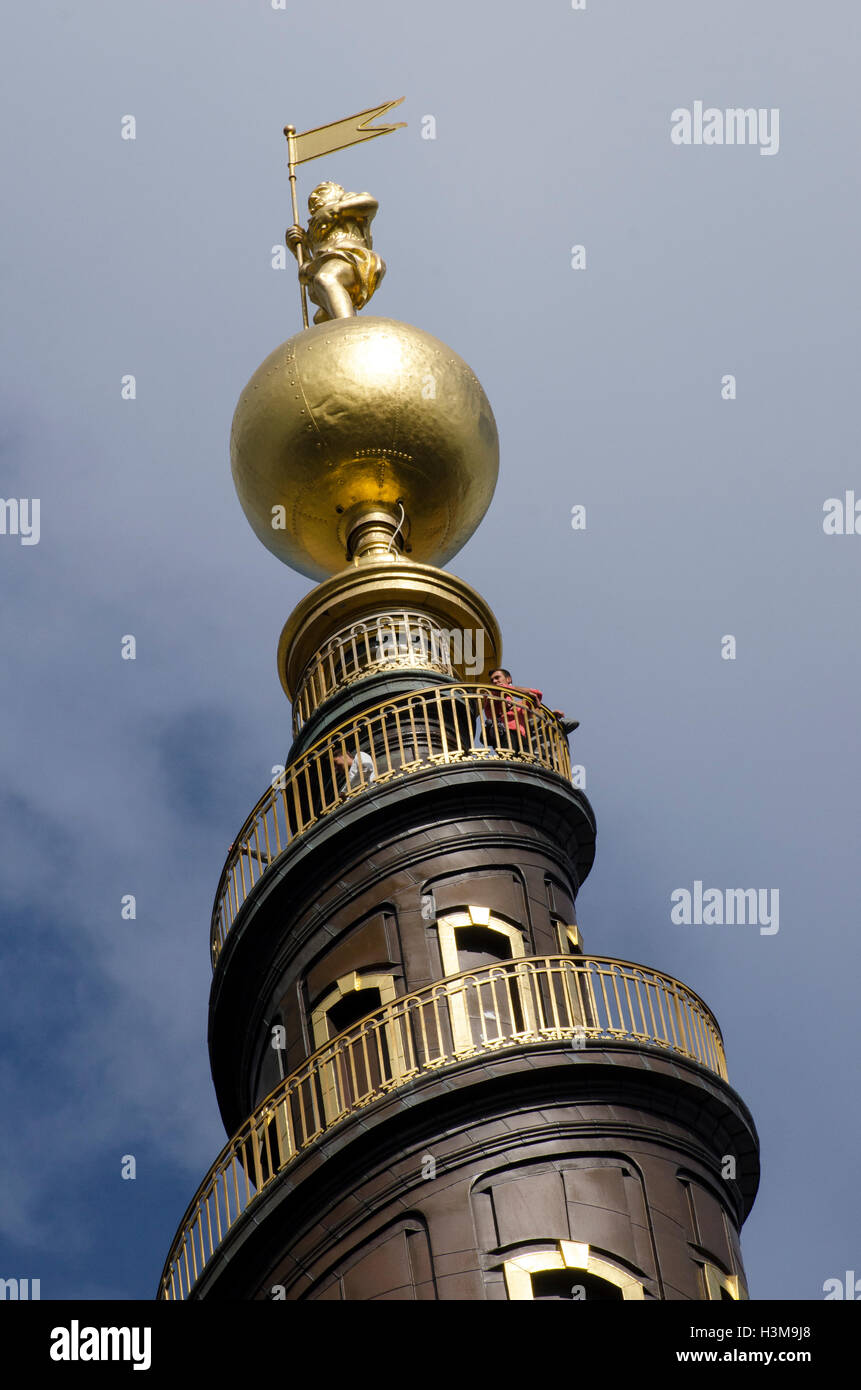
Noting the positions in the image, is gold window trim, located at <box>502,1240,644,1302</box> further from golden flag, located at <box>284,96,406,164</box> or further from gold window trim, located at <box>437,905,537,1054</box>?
golden flag, located at <box>284,96,406,164</box>

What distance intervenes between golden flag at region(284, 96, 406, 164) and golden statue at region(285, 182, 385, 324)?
83.1 inches

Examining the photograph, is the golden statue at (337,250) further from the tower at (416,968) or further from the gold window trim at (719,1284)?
the gold window trim at (719,1284)

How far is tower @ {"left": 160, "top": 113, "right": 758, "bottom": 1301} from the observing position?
70.4 feet

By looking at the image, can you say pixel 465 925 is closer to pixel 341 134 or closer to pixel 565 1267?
pixel 565 1267

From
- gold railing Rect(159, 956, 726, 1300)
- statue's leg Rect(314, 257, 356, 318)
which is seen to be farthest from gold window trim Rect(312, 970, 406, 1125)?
statue's leg Rect(314, 257, 356, 318)

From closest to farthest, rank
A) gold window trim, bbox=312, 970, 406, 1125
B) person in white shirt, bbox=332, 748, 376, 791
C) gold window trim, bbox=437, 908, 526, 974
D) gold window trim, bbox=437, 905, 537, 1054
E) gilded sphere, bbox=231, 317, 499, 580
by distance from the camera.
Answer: gold window trim, bbox=312, 970, 406, 1125
gold window trim, bbox=437, 905, 537, 1054
gold window trim, bbox=437, 908, 526, 974
person in white shirt, bbox=332, 748, 376, 791
gilded sphere, bbox=231, 317, 499, 580

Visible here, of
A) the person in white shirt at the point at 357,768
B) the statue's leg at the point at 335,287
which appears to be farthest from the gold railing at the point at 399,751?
the statue's leg at the point at 335,287

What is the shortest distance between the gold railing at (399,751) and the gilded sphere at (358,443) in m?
5.57

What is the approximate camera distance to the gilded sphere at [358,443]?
32.8 meters

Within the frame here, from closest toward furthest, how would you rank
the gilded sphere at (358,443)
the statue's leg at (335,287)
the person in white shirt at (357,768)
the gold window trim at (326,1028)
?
the gold window trim at (326,1028)
the person in white shirt at (357,768)
the gilded sphere at (358,443)
the statue's leg at (335,287)

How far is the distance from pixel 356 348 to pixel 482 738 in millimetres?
8354
